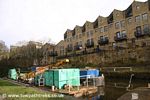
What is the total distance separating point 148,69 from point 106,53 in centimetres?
1333

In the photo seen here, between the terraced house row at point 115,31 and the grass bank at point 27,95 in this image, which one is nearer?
the grass bank at point 27,95

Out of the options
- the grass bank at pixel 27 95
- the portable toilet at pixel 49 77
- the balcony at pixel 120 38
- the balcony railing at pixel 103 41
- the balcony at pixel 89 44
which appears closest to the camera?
the grass bank at pixel 27 95

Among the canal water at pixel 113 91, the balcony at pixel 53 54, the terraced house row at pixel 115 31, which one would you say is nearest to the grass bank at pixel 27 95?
the canal water at pixel 113 91

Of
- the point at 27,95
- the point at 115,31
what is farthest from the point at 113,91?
the point at 115,31

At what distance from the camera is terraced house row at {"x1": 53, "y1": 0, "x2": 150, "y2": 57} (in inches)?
1752

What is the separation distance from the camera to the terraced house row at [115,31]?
146ft

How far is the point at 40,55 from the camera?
74.0 metres

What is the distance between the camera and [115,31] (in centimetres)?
5197

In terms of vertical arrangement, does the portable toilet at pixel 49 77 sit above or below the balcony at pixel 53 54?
below

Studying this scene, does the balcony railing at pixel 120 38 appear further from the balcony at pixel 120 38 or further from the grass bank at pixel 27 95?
the grass bank at pixel 27 95

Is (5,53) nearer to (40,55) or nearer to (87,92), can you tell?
(40,55)

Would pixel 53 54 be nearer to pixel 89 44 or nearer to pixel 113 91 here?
pixel 89 44

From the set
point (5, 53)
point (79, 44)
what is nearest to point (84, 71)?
point (79, 44)

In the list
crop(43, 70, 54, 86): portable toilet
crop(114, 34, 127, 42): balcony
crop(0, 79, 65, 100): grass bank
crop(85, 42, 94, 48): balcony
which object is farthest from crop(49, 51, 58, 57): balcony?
crop(0, 79, 65, 100): grass bank
